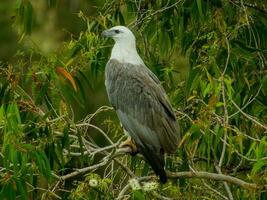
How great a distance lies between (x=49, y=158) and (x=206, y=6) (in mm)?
1849

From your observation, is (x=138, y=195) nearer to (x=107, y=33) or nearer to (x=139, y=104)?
(x=139, y=104)

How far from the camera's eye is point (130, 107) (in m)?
7.05

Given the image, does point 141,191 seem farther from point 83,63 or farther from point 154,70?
point 154,70

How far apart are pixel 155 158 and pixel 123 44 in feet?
3.76

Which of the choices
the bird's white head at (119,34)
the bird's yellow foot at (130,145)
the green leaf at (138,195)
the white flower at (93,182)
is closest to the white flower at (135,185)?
the green leaf at (138,195)

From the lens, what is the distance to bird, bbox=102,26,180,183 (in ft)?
21.6

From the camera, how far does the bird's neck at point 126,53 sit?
23.8 ft

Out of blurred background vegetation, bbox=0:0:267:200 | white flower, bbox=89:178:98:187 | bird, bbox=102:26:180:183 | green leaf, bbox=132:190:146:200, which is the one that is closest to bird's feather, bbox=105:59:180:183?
bird, bbox=102:26:180:183

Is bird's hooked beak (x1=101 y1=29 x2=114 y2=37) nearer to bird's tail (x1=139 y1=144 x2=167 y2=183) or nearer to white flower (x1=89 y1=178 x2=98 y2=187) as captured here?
bird's tail (x1=139 y1=144 x2=167 y2=183)

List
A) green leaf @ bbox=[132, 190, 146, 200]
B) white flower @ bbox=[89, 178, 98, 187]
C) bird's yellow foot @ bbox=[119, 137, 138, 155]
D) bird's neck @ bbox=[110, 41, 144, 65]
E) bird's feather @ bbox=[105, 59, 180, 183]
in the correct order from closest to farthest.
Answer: green leaf @ bbox=[132, 190, 146, 200] → white flower @ bbox=[89, 178, 98, 187] → bird's feather @ bbox=[105, 59, 180, 183] → bird's yellow foot @ bbox=[119, 137, 138, 155] → bird's neck @ bbox=[110, 41, 144, 65]

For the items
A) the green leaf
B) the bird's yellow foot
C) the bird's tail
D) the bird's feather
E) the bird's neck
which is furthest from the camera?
the bird's neck

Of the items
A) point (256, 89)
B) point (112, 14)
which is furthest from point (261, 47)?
point (112, 14)

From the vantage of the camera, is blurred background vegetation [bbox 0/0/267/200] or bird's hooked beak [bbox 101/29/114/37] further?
bird's hooked beak [bbox 101/29/114/37]

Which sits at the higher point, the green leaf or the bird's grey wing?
the bird's grey wing
